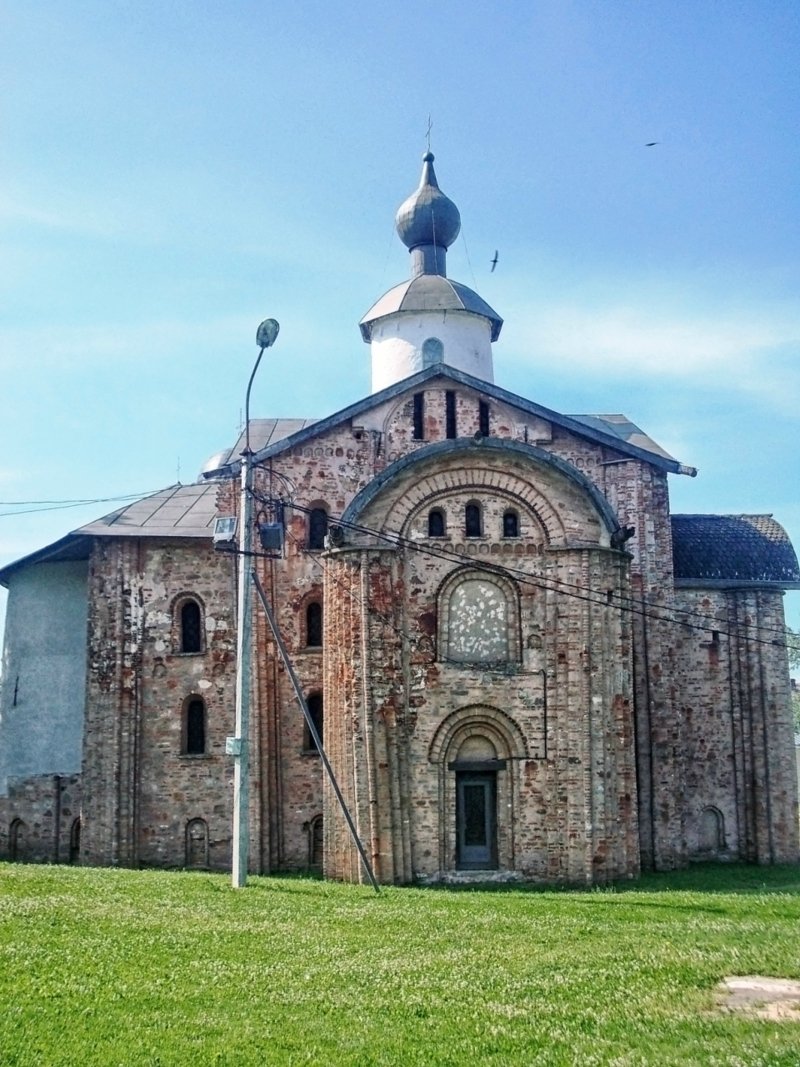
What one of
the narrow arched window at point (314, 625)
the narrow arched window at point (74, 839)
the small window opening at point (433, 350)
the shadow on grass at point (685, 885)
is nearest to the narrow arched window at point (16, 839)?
the narrow arched window at point (74, 839)

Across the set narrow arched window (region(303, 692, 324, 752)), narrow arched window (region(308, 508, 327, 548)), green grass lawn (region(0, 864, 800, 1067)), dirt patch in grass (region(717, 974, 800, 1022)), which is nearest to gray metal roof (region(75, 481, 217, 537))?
narrow arched window (region(308, 508, 327, 548))

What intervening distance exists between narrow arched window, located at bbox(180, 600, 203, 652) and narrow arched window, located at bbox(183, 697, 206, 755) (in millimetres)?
990

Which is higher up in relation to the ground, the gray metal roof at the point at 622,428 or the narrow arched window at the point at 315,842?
the gray metal roof at the point at 622,428

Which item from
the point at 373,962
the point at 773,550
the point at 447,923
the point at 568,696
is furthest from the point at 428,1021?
the point at 773,550

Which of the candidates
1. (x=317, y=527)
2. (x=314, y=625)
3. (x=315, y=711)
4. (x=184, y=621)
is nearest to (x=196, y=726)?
(x=184, y=621)

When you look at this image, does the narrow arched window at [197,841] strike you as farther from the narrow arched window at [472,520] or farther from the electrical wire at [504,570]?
the narrow arched window at [472,520]

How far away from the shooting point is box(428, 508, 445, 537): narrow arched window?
19.1 metres

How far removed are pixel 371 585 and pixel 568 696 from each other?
356cm

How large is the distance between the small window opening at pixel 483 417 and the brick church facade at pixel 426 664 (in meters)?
0.04

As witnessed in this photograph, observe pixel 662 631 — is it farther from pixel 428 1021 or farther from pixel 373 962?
pixel 428 1021

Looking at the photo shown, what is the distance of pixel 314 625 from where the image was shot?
67.6ft

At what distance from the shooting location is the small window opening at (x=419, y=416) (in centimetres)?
2045

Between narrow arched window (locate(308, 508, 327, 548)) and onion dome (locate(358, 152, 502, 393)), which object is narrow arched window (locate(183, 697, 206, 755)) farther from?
onion dome (locate(358, 152, 502, 393))

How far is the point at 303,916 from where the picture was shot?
13.2 meters
